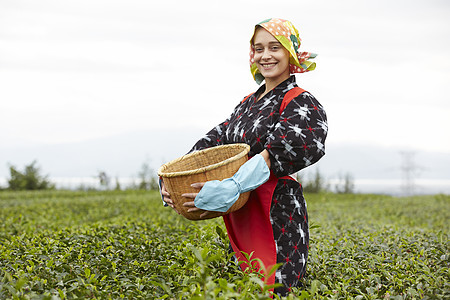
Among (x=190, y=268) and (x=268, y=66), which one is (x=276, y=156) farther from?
(x=190, y=268)

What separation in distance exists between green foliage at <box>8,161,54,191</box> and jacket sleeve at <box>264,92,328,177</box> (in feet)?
47.6

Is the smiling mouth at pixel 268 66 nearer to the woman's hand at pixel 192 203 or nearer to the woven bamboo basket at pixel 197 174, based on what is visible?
the woven bamboo basket at pixel 197 174

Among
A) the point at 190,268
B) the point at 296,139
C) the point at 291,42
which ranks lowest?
the point at 190,268

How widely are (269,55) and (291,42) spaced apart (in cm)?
15

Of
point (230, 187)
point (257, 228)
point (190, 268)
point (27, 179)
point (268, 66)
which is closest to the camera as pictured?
point (230, 187)

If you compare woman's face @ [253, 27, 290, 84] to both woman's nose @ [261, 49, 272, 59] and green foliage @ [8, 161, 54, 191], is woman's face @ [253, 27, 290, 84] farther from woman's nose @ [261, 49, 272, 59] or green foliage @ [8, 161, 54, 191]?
green foliage @ [8, 161, 54, 191]

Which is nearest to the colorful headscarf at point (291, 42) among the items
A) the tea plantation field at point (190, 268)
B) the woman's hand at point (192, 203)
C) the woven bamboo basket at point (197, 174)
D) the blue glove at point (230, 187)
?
the woven bamboo basket at point (197, 174)

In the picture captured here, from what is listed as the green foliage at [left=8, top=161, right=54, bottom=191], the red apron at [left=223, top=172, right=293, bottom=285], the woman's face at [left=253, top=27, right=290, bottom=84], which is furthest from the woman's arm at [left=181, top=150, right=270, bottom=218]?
the green foliage at [left=8, top=161, right=54, bottom=191]

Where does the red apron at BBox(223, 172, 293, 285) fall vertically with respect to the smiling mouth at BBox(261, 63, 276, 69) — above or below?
below

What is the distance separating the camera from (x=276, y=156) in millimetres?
2502

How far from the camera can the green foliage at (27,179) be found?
50.3 feet

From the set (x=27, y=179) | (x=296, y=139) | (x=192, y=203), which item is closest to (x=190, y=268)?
(x=192, y=203)

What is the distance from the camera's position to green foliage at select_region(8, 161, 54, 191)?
15328 millimetres

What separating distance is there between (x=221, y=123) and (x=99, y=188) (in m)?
Result: 11.9
